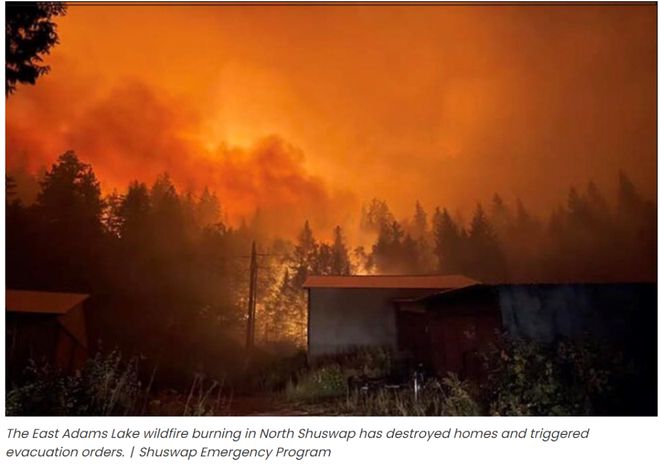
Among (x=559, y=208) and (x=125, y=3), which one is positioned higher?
(x=125, y=3)

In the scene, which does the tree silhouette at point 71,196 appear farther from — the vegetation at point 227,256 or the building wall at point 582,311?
the building wall at point 582,311

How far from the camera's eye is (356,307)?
5367mm

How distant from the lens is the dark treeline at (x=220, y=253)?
4.49m

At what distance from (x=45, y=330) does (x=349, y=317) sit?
2924 millimetres

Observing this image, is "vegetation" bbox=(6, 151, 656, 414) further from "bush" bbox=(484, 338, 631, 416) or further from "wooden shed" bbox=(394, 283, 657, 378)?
"bush" bbox=(484, 338, 631, 416)

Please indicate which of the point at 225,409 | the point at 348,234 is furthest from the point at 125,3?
the point at 225,409

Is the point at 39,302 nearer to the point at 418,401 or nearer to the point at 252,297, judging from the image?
the point at 252,297

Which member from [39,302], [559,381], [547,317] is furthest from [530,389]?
[39,302]

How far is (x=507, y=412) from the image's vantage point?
3.81 m

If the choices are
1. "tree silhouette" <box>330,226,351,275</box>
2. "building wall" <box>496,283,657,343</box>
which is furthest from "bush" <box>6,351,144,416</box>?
"building wall" <box>496,283,657,343</box>

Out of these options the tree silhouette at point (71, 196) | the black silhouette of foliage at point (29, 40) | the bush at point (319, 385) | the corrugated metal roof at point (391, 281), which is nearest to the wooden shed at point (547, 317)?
the corrugated metal roof at point (391, 281)

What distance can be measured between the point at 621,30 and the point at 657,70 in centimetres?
52
